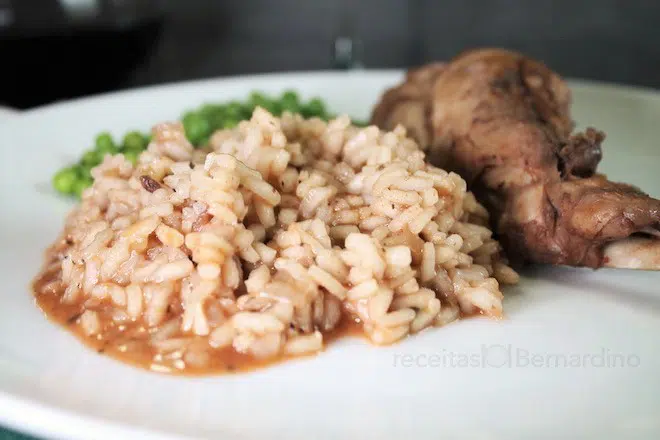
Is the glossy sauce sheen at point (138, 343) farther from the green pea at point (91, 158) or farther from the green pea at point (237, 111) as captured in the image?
the green pea at point (237, 111)

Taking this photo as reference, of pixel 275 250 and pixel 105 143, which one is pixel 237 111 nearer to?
pixel 105 143

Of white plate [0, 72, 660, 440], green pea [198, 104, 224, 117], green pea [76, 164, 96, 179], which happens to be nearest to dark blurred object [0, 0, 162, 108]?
green pea [198, 104, 224, 117]

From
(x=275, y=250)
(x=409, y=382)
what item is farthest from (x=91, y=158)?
(x=409, y=382)

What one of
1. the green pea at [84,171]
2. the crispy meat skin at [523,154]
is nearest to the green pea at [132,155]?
the green pea at [84,171]

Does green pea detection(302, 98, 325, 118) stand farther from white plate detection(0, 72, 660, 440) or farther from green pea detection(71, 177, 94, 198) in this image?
white plate detection(0, 72, 660, 440)

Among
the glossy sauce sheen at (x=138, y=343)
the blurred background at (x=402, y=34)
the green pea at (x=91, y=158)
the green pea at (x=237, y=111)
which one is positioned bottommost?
the blurred background at (x=402, y=34)

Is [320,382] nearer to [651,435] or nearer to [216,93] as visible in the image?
[651,435]

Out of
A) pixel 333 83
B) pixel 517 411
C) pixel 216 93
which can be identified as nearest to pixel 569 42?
pixel 333 83
